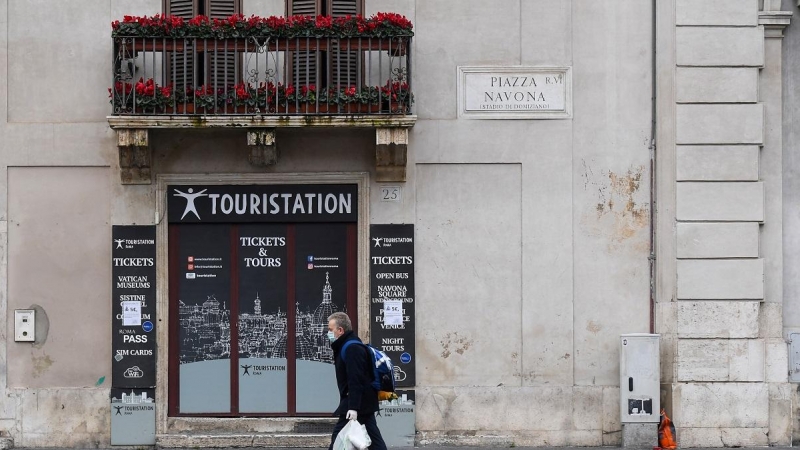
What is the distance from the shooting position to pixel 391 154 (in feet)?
42.4

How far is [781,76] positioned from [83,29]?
830cm

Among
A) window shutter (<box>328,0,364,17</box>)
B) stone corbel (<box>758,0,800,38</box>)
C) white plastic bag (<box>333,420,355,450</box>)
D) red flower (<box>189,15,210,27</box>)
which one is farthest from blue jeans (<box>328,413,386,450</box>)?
stone corbel (<box>758,0,800,38</box>)

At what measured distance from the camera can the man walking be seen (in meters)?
9.98

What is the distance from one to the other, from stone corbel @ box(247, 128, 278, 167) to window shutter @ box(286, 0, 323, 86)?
2.23 feet

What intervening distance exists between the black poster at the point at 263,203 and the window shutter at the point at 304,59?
1.28 meters

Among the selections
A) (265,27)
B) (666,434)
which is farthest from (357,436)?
(265,27)

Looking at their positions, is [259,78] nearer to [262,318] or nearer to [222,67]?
[222,67]

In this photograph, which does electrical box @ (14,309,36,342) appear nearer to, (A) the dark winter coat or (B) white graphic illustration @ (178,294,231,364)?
(B) white graphic illustration @ (178,294,231,364)

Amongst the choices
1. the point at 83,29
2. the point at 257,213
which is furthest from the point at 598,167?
the point at 83,29

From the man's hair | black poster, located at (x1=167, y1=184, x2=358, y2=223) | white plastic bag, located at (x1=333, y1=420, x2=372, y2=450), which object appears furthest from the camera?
black poster, located at (x1=167, y1=184, x2=358, y2=223)

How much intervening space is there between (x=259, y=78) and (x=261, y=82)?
0.36ft

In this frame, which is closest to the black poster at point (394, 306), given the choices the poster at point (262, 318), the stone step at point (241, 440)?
the poster at point (262, 318)

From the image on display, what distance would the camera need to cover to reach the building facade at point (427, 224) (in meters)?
13.1

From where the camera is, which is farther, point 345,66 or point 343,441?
point 345,66
